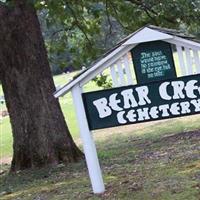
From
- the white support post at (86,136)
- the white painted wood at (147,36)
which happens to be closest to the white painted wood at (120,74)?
the white painted wood at (147,36)

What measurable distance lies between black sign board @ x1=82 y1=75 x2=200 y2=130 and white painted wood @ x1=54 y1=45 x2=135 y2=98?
21cm

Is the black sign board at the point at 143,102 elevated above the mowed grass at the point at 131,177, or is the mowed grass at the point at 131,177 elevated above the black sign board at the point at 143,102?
the black sign board at the point at 143,102

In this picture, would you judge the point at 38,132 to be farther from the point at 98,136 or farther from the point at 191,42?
the point at 98,136

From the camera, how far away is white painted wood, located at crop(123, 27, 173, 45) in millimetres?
6902

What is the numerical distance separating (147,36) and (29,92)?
4.11 meters

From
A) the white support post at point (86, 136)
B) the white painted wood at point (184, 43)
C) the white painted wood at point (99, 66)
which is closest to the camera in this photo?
the white painted wood at point (184, 43)

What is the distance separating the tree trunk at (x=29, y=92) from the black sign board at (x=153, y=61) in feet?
12.7

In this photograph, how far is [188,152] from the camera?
9648mm

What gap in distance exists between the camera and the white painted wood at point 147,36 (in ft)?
22.6

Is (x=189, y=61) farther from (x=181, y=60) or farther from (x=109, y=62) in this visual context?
(x=109, y=62)

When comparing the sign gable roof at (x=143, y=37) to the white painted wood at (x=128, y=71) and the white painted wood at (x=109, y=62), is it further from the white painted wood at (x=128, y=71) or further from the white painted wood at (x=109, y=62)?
the white painted wood at (x=128, y=71)

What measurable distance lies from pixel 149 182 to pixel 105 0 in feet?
24.5

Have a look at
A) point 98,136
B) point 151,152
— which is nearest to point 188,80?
point 151,152

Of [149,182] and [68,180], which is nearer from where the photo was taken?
[149,182]
